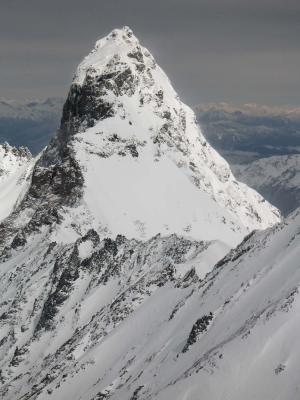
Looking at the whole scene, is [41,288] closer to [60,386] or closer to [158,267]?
[158,267]

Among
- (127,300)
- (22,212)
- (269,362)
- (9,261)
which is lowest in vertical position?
(269,362)

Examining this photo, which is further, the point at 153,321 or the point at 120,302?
the point at 120,302

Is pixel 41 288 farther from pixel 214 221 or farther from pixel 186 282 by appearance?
pixel 214 221

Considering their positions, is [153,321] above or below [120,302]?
below

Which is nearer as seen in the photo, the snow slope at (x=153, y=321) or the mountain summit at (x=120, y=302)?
the snow slope at (x=153, y=321)

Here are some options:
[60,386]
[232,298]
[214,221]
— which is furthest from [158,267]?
[214,221]

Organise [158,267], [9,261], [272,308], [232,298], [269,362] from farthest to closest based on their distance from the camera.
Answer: [9,261] < [158,267] < [232,298] < [272,308] < [269,362]

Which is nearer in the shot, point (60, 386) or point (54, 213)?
point (60, 386)

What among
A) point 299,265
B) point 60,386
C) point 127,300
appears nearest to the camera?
point 299,265

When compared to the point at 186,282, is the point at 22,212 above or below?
above

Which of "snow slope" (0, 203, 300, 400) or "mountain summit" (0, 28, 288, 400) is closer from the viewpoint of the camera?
"snow slope" (0, 203, 300, 400)

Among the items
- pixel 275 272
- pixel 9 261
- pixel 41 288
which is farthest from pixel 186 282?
pixel 9 261
